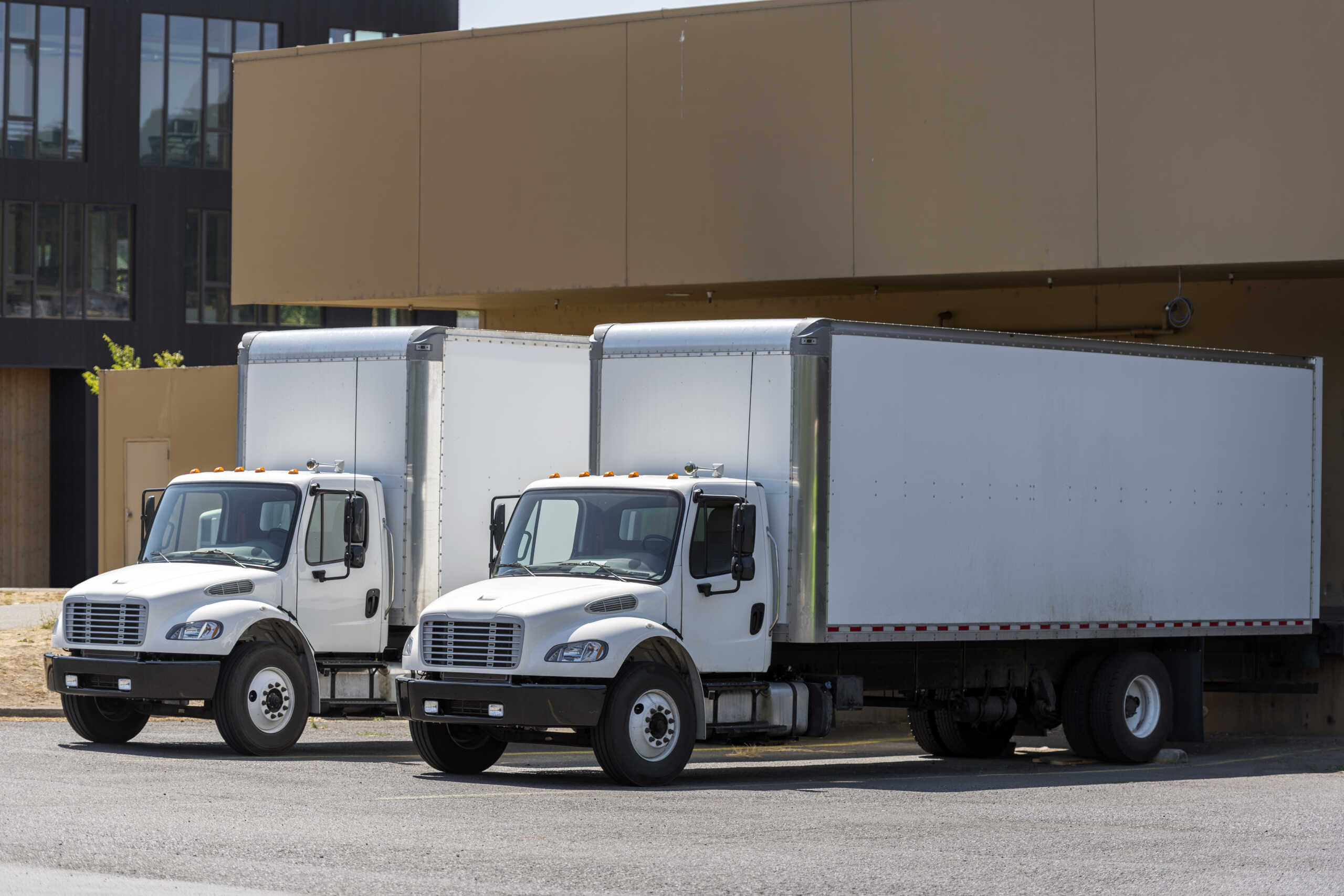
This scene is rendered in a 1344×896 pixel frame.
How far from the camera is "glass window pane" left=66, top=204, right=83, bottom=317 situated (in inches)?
1854

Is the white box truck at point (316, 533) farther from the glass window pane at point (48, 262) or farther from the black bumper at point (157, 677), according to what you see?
the glass window pane at point (48, 262)

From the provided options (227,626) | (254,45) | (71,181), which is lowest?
(227,626)

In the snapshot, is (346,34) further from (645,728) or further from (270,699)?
(645,728)

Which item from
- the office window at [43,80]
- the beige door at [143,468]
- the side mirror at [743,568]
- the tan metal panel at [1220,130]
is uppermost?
the office window at [43,80]

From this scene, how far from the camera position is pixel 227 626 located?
16.1 meters

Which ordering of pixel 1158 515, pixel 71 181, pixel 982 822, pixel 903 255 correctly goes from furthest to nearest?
pixel 71 181
pixel 903 255
pixel 1158 515
pixel 982 822

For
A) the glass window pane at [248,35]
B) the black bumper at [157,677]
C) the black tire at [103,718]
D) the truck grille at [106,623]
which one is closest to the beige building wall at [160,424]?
the black tire at [103,718]

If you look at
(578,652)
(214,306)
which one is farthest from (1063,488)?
(214,306)

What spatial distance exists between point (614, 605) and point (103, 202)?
36347mm

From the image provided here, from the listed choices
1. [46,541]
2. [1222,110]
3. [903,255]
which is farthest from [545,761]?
[46,541]

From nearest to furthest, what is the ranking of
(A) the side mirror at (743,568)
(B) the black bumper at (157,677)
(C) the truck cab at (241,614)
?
(A) the side mirror at (743,568) → (B) the black bumper at (157,677) → (C) the truck cab at (241,614)

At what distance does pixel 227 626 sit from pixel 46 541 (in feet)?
110

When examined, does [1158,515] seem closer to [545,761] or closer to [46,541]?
[545,761]

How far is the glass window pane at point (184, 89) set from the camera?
158 ft
